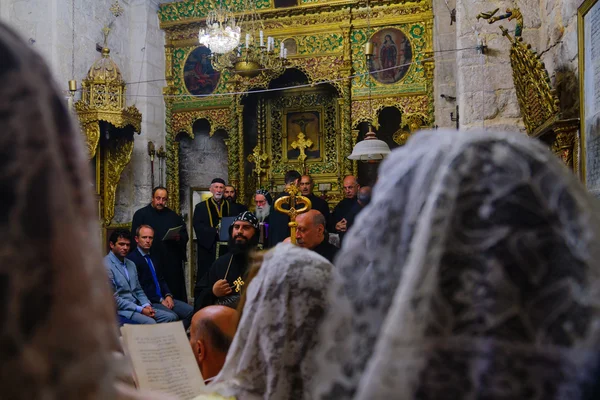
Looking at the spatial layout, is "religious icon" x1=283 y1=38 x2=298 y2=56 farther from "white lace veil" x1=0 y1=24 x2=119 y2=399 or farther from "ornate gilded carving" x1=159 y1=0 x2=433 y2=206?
"white lace veil" x1=0 y1=24 x2=119 y2=399

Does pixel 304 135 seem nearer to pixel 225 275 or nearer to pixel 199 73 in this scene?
pixel 199 73

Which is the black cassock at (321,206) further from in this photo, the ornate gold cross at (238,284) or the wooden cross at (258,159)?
the wooden cross at (258,159)

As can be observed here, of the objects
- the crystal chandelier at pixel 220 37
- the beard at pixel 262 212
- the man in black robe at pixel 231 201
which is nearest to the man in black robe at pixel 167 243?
the man in black robe at pixel 231 201

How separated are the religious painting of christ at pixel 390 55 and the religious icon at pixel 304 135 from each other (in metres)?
1.55

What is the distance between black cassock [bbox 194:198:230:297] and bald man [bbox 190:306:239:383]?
17.6ft

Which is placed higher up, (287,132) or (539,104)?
(287,132)

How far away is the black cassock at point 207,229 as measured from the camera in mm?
8062

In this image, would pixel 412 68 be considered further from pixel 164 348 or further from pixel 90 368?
pixel 90 368

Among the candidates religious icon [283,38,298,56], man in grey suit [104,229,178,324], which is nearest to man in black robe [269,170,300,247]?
man in grey suit [104,229,178,324]

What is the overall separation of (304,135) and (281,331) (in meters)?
9.05

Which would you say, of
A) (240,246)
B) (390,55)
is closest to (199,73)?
(390,55)

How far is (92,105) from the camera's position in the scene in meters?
8.60

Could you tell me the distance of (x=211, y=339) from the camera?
103 inches

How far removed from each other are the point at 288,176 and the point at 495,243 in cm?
696
